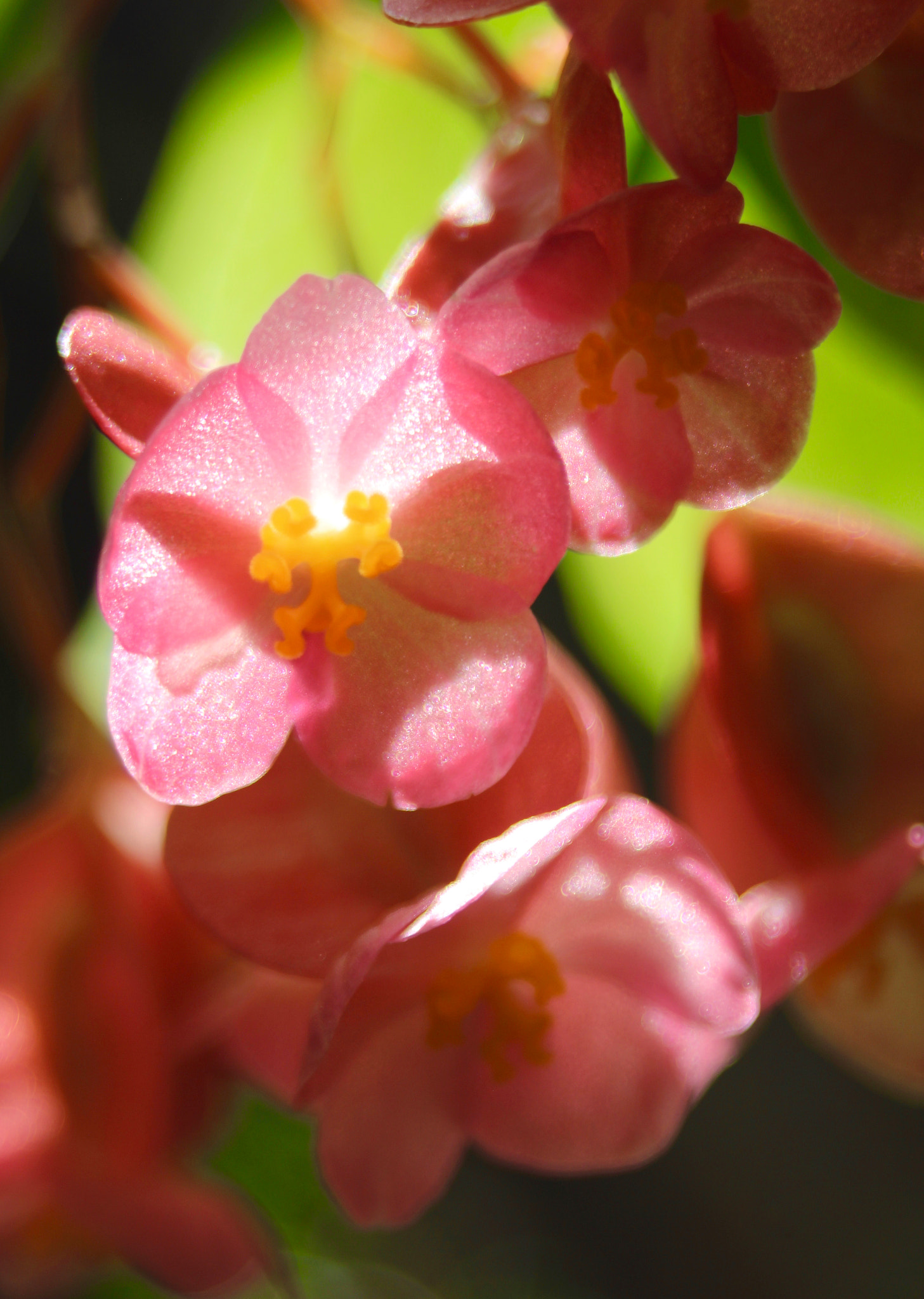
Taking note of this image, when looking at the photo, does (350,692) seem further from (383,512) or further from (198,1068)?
(198,1068)

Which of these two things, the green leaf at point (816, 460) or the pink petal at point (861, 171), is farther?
the green leaf at point (816, 460)

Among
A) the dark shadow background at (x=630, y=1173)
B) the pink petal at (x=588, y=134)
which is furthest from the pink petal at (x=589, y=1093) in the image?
the dark shadow background at (x=630, y=1173)

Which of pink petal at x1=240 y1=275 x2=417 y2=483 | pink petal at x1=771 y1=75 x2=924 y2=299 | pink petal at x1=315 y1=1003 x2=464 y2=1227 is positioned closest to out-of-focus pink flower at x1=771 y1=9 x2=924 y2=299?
pink petal at x1=771 y1=75 x2=924 y2=299

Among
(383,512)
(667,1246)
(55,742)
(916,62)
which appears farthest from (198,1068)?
(667,1246)

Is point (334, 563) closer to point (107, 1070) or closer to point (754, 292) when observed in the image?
point (754, 292)

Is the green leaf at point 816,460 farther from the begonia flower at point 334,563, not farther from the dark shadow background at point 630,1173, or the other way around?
the dark shadow background at point 630,1173
